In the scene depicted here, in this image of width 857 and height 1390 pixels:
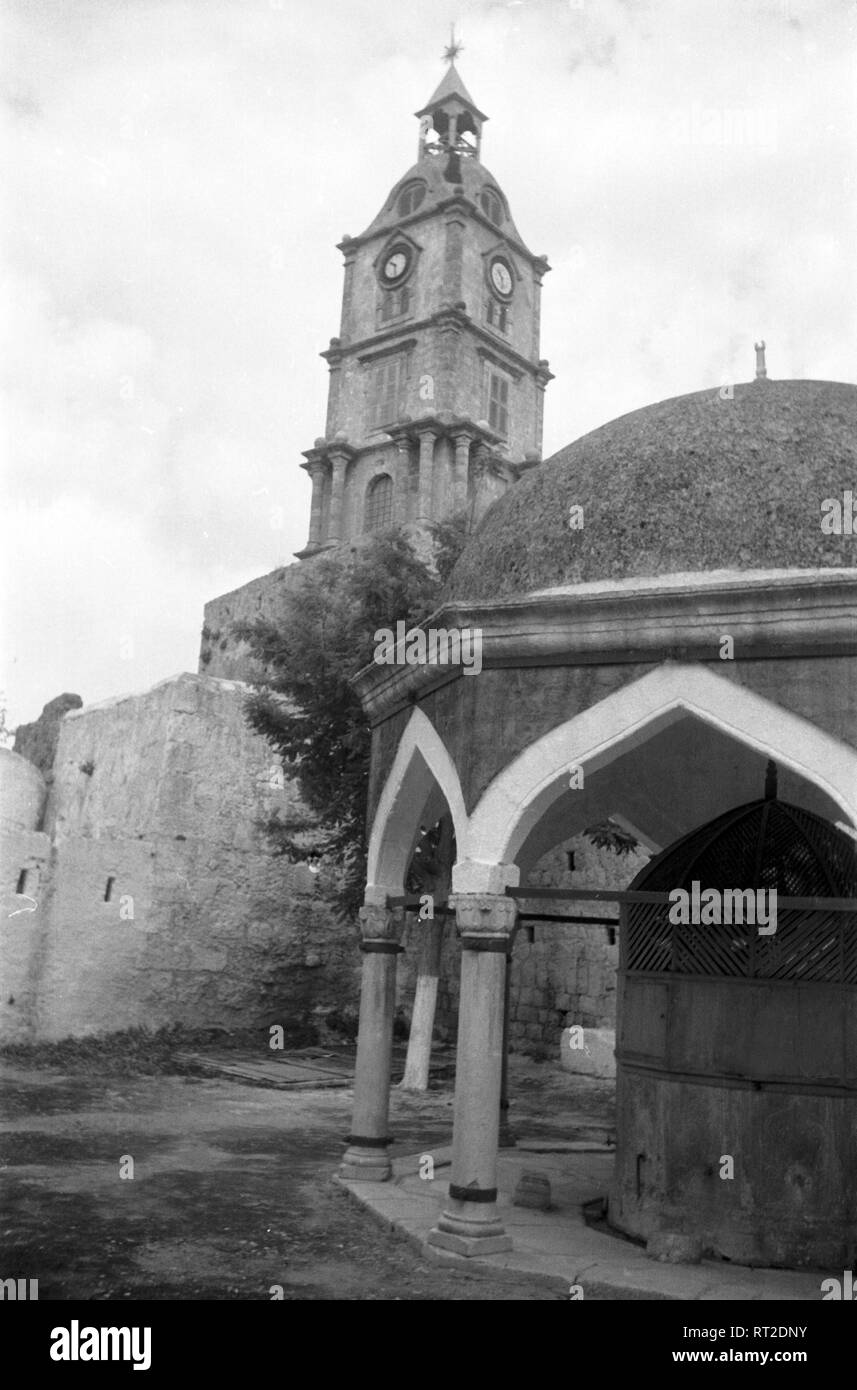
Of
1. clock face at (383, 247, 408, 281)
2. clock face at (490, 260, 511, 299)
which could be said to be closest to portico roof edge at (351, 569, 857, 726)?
clock face at (490, 260, 511, 299)

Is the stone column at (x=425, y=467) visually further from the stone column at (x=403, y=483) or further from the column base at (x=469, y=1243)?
the column base at (x=469, y=1243)

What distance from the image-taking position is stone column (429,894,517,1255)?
5.79 metres

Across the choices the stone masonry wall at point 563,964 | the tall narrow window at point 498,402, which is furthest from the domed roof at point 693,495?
the tall narrow window at point 498,402

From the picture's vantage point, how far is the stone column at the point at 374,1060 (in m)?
7.42

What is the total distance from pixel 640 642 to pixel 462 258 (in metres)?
33.5

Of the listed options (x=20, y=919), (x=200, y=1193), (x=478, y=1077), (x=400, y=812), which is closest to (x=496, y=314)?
(x=20, y=919)

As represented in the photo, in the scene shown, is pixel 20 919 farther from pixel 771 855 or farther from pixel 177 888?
pixel 771 855

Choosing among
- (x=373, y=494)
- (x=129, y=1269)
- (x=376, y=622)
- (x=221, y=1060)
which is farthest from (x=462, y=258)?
(x=129, y=1269)

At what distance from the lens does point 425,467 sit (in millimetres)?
34812

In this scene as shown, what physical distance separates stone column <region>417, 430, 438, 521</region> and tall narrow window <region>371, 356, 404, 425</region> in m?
2.59

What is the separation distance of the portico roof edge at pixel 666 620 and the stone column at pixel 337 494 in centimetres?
3169

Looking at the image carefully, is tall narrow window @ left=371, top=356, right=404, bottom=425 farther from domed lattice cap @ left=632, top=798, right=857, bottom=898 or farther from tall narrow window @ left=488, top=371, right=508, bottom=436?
domed lattice cap @ left=632, top=798, right=857, bottom=898

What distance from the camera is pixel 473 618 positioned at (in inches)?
248

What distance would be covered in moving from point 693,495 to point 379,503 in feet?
104
